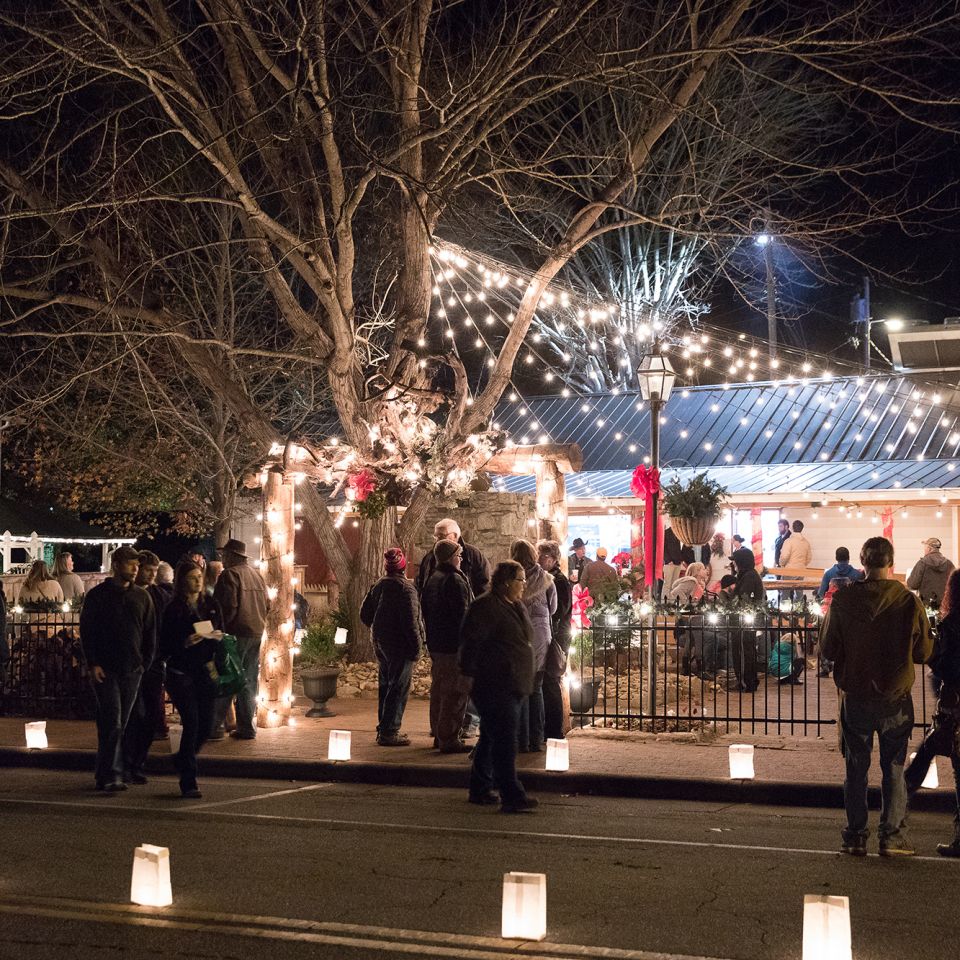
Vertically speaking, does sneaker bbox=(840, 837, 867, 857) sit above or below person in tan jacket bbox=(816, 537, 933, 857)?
below

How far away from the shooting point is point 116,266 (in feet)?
53.1

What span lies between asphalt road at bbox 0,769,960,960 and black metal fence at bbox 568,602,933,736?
265 cm

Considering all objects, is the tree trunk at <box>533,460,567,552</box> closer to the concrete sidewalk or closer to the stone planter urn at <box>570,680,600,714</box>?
the stone planter urn at <box>570,680,600,714</box>

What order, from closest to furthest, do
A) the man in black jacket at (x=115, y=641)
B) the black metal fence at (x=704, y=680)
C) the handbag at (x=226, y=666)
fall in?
the handbag at (x=226, y=666) → the man in black jacket at (x=115, y=641) → the black metal fence at (x=704, y=680)

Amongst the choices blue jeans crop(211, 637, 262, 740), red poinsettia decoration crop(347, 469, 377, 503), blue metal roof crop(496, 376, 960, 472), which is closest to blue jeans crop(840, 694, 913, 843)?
blue jeans crop(211, 637, 262, 740)

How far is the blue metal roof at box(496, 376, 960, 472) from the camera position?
22.5 metres

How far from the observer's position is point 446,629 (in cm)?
1109

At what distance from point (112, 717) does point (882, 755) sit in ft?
18.8

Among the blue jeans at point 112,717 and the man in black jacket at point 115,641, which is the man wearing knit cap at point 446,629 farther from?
the blue jeans at point 112,717

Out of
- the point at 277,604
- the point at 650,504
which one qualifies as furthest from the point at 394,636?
the point at 650,504

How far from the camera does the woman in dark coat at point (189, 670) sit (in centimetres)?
952

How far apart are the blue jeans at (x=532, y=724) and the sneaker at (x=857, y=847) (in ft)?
13.6

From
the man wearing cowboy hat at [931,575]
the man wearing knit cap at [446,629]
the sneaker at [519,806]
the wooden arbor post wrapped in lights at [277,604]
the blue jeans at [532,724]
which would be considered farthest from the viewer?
the man wearing cowboy hat at [931,575]

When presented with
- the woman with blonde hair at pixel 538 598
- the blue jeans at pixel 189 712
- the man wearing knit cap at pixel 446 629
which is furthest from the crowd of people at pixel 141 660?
the woman with blonde hair at pixel 538 598
